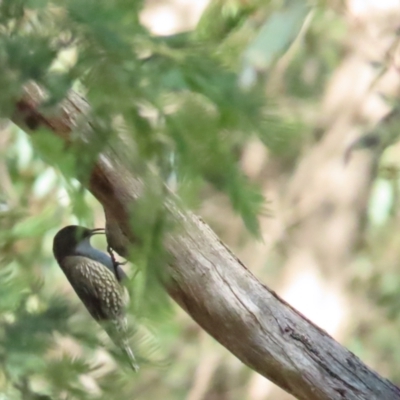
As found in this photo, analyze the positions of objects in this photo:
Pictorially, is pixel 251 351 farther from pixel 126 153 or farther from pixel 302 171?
pixel 302 171

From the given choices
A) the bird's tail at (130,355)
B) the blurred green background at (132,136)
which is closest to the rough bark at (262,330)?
the blurred green background at (132,136)

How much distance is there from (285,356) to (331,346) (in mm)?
52

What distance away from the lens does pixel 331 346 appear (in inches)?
30.0

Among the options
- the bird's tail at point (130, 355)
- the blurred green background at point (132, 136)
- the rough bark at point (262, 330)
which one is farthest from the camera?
the rough bark at point (262, 330)

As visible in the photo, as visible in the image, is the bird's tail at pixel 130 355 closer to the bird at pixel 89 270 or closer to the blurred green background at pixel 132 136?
the blurred green background at pixel 132 136

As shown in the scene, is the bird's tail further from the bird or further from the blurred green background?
the bird

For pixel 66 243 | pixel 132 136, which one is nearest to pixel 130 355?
pixel 132 136

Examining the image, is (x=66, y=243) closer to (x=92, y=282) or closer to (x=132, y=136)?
(x=92, y=282)

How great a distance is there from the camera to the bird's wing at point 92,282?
0.82 meters

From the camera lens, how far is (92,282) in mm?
857

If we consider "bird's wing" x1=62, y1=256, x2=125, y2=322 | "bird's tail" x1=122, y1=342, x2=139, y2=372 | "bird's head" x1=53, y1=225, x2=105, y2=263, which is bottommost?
"bird's tail" x1=122, y1=342, x2=139, y2=372

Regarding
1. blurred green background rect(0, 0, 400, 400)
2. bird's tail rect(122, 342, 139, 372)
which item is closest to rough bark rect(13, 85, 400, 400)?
blurred green background rect(0, 0, 400, 400)

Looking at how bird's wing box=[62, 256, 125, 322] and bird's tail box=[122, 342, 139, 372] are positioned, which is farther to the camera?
bird's wing box=[62, 256, 125, 322]

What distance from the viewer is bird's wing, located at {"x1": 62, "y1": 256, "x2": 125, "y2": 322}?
82 centimetres
